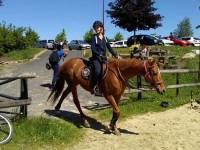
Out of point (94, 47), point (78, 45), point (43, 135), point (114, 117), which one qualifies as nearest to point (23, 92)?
point (43, 135)

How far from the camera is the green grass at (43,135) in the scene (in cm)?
864

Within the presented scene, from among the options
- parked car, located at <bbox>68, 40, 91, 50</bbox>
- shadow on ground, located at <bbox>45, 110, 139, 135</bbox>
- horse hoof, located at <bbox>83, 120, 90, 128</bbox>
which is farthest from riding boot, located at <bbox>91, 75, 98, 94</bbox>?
parked car, located at <bbox>68, 40, 91, 50</bbox>

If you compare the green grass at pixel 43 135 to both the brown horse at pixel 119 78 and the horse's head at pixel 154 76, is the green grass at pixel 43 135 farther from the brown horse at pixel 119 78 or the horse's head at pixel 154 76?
the horse's head at pixel 154 76

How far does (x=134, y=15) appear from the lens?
50375 mm

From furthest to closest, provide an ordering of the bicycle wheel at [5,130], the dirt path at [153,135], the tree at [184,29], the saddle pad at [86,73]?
the tree at [184,29]
the saddle pad at [86,73]
the dirt path at [153,135]
the bicycle wheel at [5,130]

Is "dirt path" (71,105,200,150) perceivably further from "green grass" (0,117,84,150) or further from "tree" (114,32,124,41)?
"tree" (114,32,124,41)

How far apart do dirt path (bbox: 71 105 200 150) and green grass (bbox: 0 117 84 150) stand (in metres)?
0.30

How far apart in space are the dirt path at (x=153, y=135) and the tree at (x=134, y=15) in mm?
39716

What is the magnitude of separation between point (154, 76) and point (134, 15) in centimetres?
4151

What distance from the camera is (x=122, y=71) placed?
990 centimetres

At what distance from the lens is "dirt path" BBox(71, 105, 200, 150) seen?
877 centimetres

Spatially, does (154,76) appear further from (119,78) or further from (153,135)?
(153,135)

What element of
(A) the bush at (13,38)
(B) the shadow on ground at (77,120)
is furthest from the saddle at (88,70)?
(A) the bush at (13,38)

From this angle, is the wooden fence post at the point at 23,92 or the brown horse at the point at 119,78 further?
the wooden fence post at the point at 23,92
